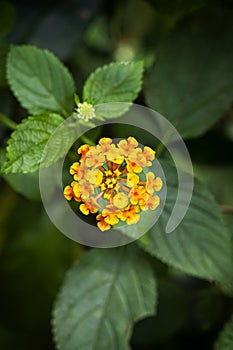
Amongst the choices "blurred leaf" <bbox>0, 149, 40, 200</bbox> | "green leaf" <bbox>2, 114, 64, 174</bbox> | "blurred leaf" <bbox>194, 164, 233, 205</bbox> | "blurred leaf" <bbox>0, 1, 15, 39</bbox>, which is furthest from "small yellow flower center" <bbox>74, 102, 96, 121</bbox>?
"blurred leaf" <bbox>194, 164, 233, 205</bbox>

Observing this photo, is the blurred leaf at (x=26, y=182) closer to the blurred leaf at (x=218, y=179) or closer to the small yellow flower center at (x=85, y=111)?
the small yellow flower center at (x=85, y=111)

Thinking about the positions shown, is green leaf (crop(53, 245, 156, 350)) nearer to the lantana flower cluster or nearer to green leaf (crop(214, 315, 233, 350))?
green leaf (crop(214, 315, 233, 350))

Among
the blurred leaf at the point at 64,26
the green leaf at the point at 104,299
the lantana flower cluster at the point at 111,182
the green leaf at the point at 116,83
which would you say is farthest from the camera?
the blurred leaf at the point at 64,26

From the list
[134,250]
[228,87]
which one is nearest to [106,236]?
[134,250]

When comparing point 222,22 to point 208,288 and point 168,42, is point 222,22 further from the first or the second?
point 208,288

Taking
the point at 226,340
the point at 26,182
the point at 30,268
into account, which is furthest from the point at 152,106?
the point at 30,268

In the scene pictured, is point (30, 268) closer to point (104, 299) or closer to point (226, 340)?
point (104, 299)

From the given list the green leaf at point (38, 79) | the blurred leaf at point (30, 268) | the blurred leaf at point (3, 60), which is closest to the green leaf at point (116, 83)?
the green leaf at point (38, 79)
